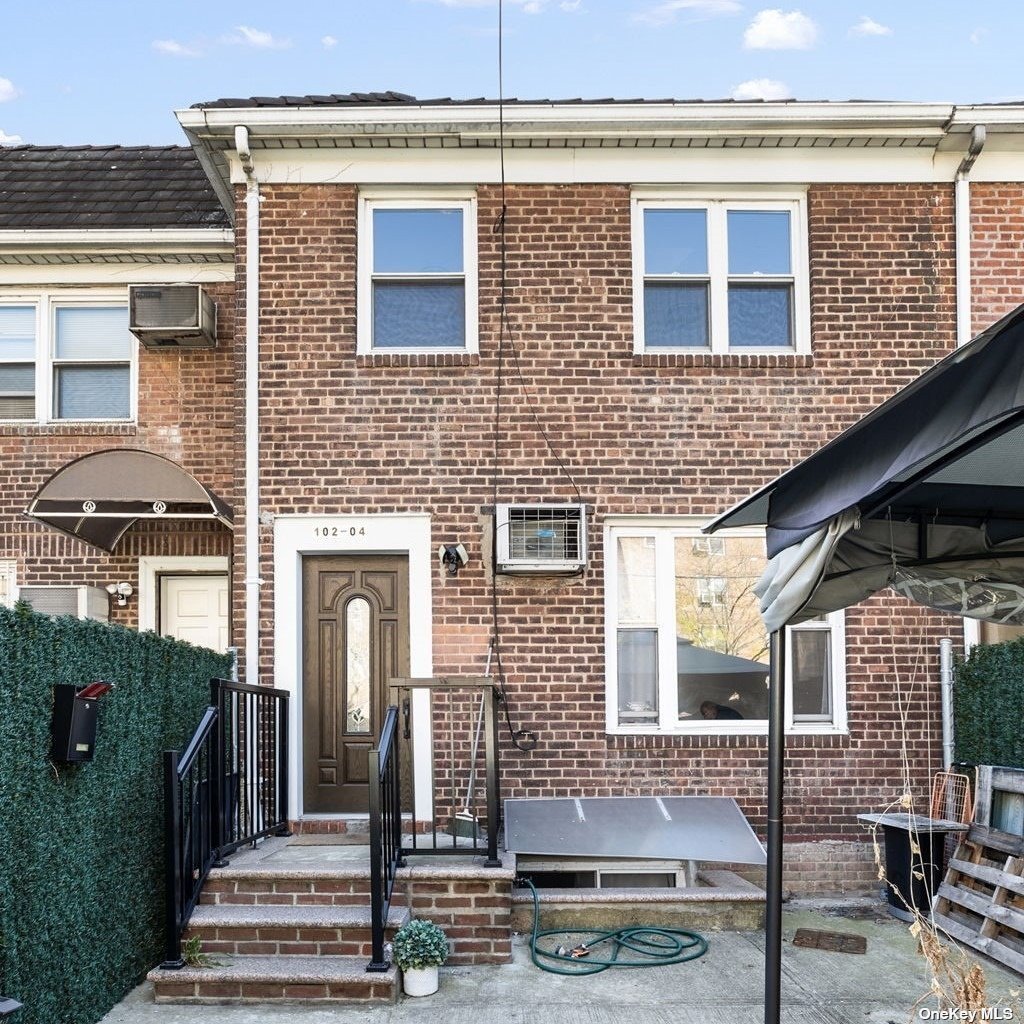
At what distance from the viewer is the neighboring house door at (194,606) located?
30.8 ft

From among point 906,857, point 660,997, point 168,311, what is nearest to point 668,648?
point 906,857

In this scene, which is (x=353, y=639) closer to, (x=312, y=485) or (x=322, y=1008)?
(x=312, y=485)

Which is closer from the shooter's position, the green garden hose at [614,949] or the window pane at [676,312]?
the green garden hose at [614,949]

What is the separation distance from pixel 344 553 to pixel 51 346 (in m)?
3.26

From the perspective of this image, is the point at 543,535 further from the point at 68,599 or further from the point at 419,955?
the point at 68,599

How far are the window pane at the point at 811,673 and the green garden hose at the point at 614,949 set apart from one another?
2188 mm

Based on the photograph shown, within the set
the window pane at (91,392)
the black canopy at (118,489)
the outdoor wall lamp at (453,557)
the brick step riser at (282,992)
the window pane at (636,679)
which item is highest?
the window pane at (91,392)

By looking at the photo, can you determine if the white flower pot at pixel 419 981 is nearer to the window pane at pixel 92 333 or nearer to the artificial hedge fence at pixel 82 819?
the artificial hedge fence at pixel 82 819

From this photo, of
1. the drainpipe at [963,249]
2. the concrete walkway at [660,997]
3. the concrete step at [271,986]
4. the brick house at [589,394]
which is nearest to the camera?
the concrete walkway at [660,997]

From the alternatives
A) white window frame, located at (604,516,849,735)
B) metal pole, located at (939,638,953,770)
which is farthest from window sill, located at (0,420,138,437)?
metal pole, located at (939,638,953,770)

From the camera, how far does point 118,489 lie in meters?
7.88

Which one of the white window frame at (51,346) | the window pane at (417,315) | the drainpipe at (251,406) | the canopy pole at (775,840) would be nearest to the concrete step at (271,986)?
the canopy pole at (775,840)

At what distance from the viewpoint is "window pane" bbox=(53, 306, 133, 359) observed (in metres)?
9.36

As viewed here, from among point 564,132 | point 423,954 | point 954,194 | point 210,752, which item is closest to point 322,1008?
point 423,954
